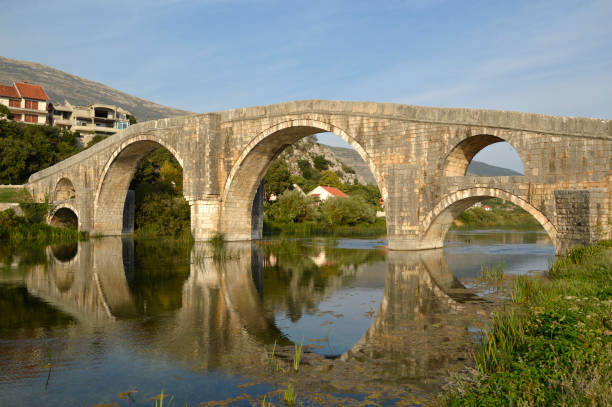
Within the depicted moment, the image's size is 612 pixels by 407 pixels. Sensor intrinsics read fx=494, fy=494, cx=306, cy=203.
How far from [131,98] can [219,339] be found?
200886 mm

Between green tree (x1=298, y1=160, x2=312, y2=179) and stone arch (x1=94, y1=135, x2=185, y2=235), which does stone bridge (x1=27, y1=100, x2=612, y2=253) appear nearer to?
stone arch (x1=94, y1=135, x2=185, y2=235)

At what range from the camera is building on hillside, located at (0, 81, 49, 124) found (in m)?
56.8

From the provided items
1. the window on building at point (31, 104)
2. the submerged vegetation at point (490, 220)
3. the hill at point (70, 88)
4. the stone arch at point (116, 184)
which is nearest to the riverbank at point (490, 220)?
the submerged vegetation at point (490, 220)

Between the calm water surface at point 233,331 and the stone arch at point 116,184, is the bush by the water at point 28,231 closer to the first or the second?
the stone arch at point 116,184

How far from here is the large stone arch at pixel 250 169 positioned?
899 inches

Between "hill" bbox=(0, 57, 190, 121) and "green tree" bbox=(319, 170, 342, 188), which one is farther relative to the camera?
"hill" bbox=(0, 57, 190, 121)

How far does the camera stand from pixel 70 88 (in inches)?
6314

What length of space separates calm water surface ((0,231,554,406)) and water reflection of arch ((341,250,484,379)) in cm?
3

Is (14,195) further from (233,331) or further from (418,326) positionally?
(418,326)

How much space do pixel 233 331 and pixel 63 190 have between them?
31461mm

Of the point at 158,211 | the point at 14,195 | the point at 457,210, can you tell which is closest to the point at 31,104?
the point at 14,195

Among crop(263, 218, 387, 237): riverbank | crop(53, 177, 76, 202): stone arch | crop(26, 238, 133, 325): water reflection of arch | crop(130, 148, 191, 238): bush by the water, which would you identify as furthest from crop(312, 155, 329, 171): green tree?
crop(26, 238, 133, 325): water reflection of arch

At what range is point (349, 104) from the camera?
2088 centimetres

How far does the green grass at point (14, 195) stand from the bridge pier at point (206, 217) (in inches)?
617
